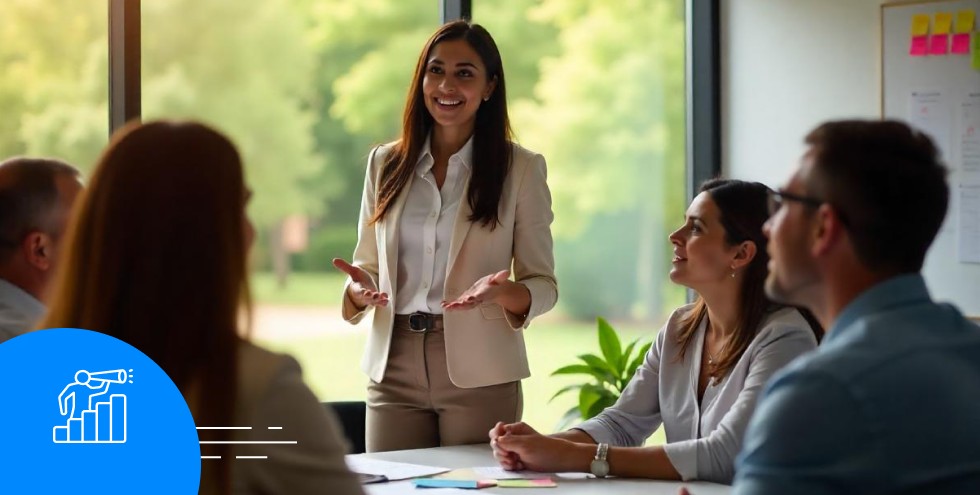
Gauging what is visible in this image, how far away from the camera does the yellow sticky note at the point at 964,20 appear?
4.34 m

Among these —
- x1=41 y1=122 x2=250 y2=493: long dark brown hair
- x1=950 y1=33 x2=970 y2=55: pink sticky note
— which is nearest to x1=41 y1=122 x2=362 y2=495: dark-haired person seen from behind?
x1=41 y1=122 x2=250 y2=493: long dark brown hair

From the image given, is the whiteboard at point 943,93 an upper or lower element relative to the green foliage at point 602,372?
upper

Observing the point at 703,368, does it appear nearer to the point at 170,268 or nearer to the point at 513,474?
the point at 513,474

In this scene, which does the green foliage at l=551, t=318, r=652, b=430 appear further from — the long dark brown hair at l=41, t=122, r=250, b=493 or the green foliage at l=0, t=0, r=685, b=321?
the long dark brown hair at l=41, t=122, r=250, b=493

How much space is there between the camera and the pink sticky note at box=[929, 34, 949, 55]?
4.40m

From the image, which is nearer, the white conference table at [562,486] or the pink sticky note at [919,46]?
the white conference table at [562,486]

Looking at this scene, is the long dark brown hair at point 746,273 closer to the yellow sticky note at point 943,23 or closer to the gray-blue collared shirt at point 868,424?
the gray-blue collared shirt at point 868,424

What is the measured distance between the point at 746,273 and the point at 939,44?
216 cm

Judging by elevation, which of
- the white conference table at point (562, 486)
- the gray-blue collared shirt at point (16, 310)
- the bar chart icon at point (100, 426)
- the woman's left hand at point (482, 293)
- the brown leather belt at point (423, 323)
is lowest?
the white conference table at point (562, 486)

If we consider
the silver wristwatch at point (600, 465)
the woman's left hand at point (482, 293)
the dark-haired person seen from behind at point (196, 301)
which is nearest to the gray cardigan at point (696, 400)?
the silver wristwatch at point (600, 465)

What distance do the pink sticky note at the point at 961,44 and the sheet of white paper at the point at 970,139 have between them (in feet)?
0.54

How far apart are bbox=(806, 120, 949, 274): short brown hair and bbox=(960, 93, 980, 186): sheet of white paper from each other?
2.96 metres

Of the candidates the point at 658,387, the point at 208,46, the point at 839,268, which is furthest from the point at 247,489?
the point at 208,46

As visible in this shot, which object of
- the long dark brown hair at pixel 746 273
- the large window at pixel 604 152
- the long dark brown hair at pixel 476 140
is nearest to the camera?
the long dark brown hair at pixel 746 273
